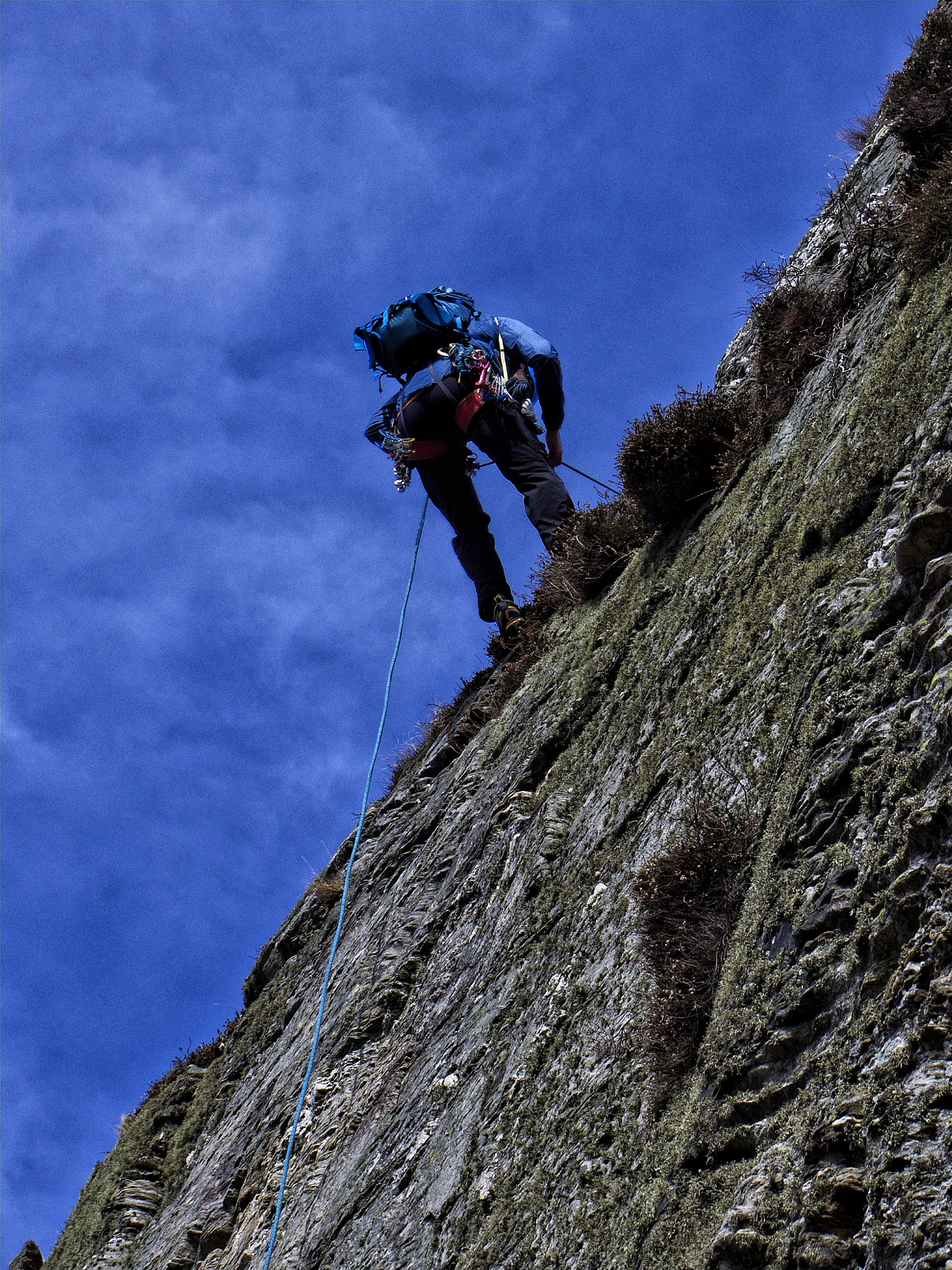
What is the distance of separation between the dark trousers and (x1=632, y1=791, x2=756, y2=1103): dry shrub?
206 inches

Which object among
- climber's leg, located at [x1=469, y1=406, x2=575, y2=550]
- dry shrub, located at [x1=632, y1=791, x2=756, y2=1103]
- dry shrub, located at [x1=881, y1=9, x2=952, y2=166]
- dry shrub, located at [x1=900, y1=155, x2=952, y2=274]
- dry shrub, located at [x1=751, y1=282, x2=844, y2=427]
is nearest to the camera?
dry shrub, located at [x1=632, y1=791, x2=756, y2=1103]

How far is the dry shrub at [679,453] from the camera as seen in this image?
750 centimetres

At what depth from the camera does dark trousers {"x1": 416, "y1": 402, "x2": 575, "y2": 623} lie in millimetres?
9758

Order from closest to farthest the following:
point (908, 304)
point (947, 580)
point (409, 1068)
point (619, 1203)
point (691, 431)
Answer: point (947, 580)
point (619, 1203)
point (908, 304)
point (409, 1068)
point (691, 431)

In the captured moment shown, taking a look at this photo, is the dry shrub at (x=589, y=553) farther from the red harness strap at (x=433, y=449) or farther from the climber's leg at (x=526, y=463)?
the red harness strap at (x=433, y=449)

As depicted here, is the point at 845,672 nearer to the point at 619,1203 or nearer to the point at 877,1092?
the point at 877,1092

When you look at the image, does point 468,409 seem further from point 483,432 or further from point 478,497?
point 478,497

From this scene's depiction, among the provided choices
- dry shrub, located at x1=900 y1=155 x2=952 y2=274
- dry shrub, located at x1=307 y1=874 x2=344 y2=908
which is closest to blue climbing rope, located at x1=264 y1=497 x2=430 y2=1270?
dry shrub, located at x1=307 y1=874 x2=344 y2=908

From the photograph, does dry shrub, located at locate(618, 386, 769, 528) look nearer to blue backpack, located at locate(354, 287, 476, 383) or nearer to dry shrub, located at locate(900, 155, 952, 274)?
dry shrub, located at locate(900, 155, 952, 274)

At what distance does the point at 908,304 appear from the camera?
5.41m

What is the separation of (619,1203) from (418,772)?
6.81 m

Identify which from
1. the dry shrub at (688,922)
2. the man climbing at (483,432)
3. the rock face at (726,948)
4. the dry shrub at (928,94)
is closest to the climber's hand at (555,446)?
the man climbing at (483,432)

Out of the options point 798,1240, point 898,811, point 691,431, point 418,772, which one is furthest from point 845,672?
point 418,772

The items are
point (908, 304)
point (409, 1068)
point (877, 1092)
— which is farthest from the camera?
point (409, 1068)
